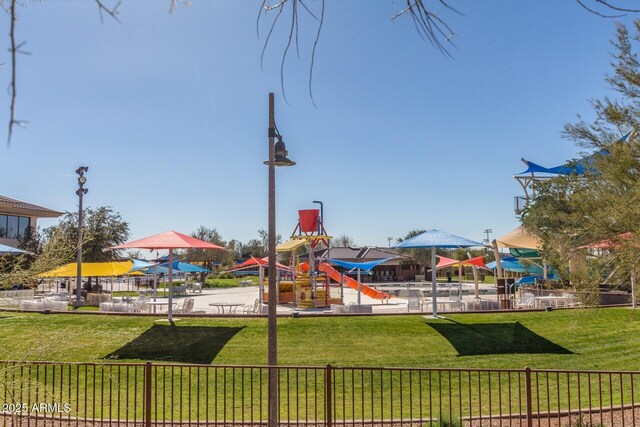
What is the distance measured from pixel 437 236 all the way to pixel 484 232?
7128 centimetres

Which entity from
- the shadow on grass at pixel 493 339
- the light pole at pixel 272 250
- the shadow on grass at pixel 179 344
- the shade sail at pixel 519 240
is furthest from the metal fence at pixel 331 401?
the shade sail at pixel 519 240

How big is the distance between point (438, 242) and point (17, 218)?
42991 mm

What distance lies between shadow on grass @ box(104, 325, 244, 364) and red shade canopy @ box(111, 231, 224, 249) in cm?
246

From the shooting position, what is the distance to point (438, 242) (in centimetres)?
1686

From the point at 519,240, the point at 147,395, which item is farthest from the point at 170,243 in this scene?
the point at 519,240

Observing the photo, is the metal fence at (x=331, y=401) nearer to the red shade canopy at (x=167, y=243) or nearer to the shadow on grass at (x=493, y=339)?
the shadow on grass at (x=493, y=339)

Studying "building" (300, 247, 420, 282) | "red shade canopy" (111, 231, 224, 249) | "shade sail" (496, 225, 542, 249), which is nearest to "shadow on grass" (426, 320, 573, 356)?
"red shade canopy" (111, 231, 224, 249)

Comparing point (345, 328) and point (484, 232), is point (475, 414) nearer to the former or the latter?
point (345, 328)

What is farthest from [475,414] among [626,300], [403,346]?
[626,300]

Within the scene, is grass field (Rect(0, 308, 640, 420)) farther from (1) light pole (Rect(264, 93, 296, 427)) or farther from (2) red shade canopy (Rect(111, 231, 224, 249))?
(2) red shade canopy (Rect(111, 231, 224, 249))

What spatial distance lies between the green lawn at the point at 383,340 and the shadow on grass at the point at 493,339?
1.0 inches

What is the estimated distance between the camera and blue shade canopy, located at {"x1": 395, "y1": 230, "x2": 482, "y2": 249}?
16.7 m

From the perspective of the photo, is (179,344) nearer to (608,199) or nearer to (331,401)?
(331,401)

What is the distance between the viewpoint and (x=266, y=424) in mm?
8000
